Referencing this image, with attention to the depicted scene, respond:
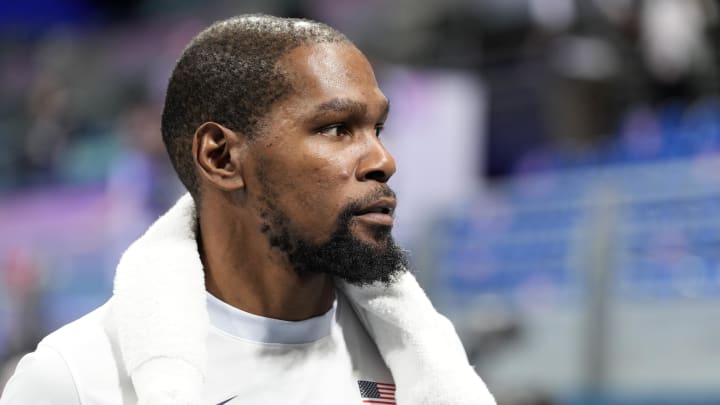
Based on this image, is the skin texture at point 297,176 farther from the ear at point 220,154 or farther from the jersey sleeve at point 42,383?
the jersey sleeve at point 42,383

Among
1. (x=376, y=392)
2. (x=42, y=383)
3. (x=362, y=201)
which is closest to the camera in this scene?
(x=42, y=383)

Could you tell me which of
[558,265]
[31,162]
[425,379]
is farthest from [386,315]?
[31,162]

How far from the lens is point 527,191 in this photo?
623 centimetres

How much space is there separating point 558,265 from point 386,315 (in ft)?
12.1

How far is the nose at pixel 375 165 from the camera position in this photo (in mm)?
2002

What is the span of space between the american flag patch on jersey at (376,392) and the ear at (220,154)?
42 centimetres

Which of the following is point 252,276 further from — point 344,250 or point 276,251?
point 344,250

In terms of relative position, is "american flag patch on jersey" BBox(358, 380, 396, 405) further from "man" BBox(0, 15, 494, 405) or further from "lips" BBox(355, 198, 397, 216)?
"lips" BBox(355, 198, 397, 216)

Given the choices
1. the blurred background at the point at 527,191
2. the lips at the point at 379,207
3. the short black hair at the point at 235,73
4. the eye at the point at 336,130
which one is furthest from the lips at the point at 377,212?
the blurred background at the point at 527,191

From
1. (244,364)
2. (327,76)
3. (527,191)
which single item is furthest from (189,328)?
(527,191)

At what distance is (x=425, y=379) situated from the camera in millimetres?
2014

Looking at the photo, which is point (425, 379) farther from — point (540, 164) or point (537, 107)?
point (537, 107)

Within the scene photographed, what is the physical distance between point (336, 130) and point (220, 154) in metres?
0.22

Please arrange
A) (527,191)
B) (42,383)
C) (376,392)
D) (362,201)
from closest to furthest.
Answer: (42,383) → (362,201) → (376,392) → (527,191)
